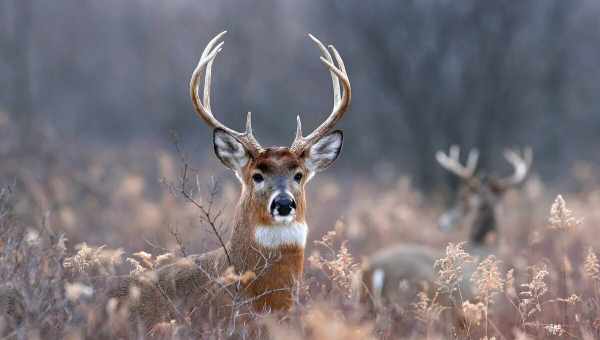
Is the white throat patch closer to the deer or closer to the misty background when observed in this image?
the deer

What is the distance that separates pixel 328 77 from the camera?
27984 millimetres

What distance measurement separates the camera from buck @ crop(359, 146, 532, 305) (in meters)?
8.67

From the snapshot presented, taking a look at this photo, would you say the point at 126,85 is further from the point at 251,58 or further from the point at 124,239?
the point at 124,239

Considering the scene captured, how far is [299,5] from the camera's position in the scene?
31.2 metres

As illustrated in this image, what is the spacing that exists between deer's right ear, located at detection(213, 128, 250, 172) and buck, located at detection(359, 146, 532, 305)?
5.51 ft

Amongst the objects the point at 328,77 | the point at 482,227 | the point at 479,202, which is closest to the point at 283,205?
the point at 482,227

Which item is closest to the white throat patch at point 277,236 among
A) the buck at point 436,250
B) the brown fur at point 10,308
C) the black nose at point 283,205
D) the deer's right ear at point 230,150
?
the black nose at point 283,205

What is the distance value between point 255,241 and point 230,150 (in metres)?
0.74

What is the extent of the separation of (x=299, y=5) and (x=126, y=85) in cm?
623

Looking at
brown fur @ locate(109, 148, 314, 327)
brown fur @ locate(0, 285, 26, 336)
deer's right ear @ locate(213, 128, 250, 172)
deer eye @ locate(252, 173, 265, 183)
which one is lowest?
brown fur @ locate(0, 285, 26, 336)

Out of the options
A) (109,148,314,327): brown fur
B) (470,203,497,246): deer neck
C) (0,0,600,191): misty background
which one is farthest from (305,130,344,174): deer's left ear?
(0,0,600,191): misty background

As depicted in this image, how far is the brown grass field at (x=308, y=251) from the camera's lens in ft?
15.5

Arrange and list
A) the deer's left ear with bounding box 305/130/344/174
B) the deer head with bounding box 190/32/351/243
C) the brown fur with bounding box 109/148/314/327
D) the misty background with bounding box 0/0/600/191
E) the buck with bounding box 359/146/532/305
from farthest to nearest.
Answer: the misty background with bounding box 0/0/600/191, the buck with bounding box 359/146/532/305, the deer's left ear with bounding box 305/130/344/174, the deer head with bounding box 190/32/351/243, the brown fur with bounding box 109/148/314/327

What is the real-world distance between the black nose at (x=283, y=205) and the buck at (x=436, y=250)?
1.84 meters
